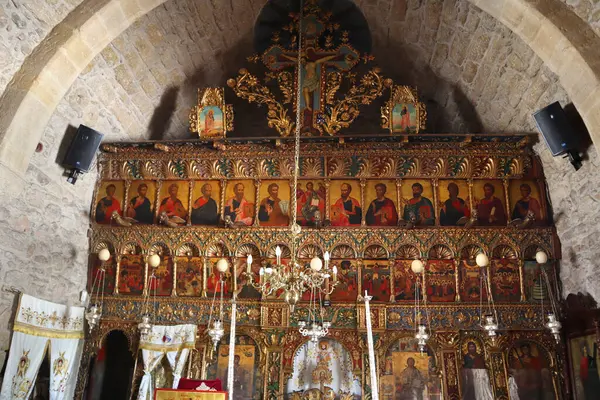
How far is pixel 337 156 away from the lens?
7.98 metres

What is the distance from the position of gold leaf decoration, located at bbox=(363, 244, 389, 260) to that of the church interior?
0.07 ft

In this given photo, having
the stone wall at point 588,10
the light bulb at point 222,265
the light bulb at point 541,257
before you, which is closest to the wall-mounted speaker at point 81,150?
the light bulb at point 222,265

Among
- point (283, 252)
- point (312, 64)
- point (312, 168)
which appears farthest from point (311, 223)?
point (312, 64)

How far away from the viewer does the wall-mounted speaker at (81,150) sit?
719cm

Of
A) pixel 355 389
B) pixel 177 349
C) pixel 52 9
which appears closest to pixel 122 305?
pixel 177 349

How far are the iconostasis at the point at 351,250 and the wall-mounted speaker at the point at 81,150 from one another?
0.91 meters

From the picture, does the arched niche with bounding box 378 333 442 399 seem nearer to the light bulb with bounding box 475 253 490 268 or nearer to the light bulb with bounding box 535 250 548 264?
the light bulb with bounding box 475 253 490 268

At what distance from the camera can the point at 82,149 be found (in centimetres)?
723

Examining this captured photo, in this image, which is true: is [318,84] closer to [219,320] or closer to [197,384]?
[219,320]

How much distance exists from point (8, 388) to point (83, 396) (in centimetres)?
142

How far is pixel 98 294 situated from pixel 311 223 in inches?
139

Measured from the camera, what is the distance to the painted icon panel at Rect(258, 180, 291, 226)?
26.0ft

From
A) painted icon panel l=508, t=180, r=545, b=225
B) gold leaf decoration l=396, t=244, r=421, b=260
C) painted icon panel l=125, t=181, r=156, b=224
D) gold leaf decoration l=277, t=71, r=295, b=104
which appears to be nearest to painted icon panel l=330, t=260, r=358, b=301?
gold leaf decoration l=396, t=244, r=421, b=260

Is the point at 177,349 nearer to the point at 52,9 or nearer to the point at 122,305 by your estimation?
the point at 122,305
